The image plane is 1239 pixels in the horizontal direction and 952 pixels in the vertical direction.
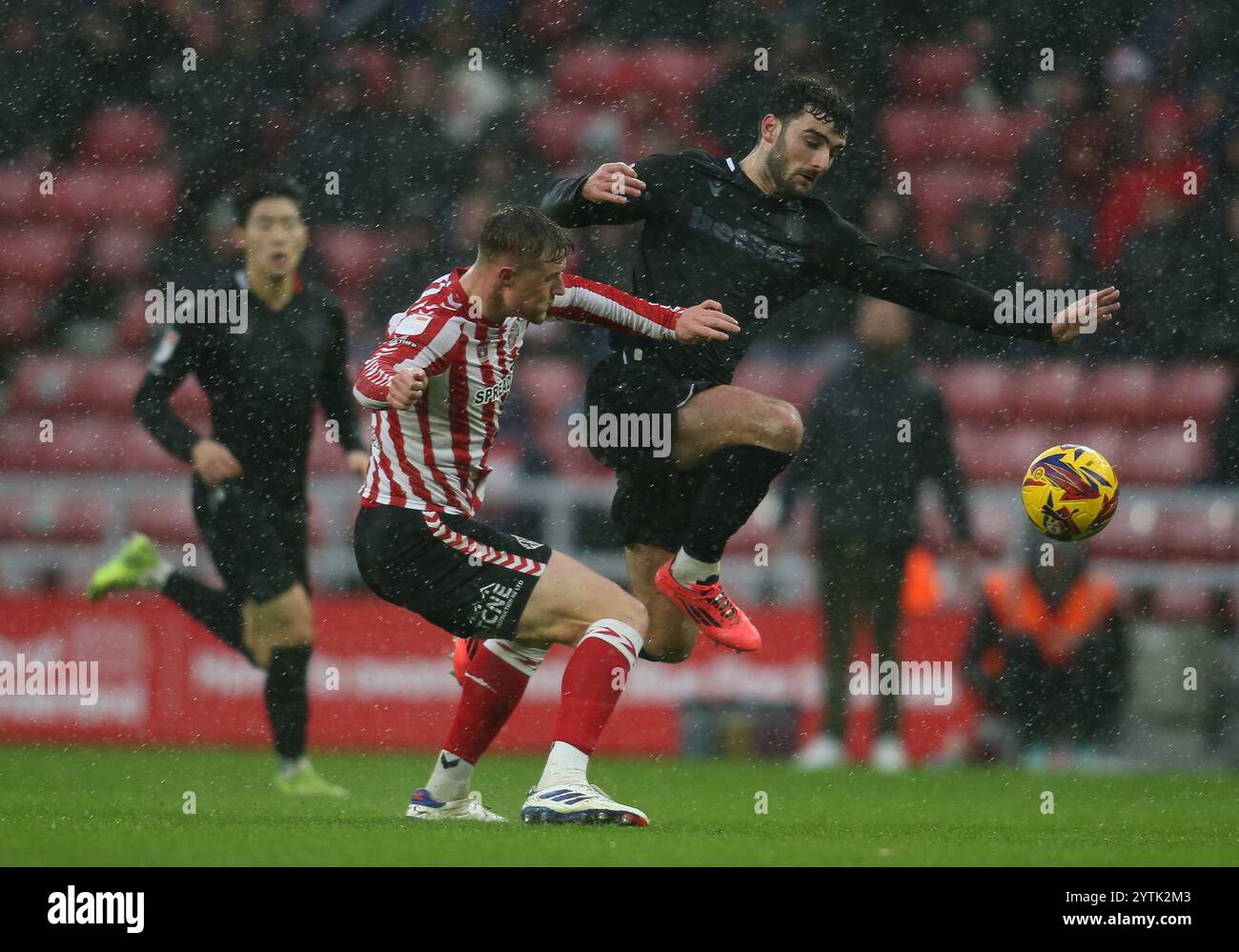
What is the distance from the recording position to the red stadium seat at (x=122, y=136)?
1198cm

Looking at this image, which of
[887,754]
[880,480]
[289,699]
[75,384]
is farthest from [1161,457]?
[75,384]

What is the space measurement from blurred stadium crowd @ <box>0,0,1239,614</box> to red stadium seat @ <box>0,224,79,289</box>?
22 millimetres

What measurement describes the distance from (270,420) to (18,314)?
17.3 feet

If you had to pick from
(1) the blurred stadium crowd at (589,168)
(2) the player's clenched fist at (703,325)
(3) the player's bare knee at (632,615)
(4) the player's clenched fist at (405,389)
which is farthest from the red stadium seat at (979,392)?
(4) the player's clenched fist at (405,389)

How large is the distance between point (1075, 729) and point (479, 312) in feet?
15.0

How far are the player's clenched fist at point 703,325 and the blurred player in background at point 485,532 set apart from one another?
40 cm

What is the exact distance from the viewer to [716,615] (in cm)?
595

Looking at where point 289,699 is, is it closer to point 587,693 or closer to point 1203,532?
point 587,693

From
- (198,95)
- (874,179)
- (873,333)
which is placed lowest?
(873,333)

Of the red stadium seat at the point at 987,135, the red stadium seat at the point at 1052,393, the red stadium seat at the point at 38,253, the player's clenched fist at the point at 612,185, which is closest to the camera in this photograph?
the player's clenched fist at the point at 612,185

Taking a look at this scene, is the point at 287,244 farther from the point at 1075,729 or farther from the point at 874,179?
the point at 874,179

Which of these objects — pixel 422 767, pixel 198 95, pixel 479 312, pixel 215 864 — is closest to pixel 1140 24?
pixel 198 95

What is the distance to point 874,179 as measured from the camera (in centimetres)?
1115

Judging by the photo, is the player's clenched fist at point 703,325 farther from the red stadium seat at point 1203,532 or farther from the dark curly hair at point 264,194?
the red stadium seat at point 1203,532
